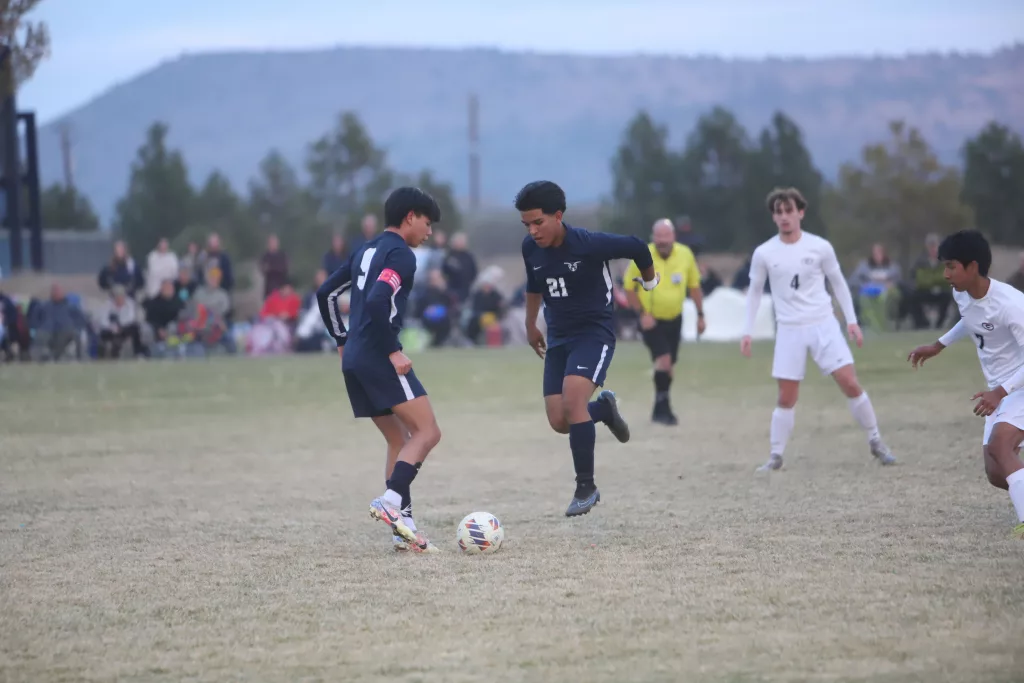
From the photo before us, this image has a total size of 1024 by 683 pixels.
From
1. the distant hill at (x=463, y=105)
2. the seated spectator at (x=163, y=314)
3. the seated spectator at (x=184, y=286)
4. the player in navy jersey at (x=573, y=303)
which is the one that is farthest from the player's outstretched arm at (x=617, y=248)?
the distant hill at (x=463, y=105)

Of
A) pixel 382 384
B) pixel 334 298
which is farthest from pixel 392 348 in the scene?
pixel 334 298

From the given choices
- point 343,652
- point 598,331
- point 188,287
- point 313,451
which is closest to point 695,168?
point 188,287

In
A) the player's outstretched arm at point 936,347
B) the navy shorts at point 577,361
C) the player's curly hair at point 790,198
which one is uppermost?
the player's curly hair at point 790,198

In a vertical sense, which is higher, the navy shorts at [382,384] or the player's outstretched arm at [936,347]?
the player's outstretched arm at [936,347]

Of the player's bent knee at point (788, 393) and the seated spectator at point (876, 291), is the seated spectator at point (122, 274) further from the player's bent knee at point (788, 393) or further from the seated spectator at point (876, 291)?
the player's bent knee at point (788, 393)

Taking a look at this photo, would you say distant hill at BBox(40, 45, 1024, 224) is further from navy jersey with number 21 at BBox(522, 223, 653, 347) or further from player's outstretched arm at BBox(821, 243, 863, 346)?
navy jersey with number 21 at BBox(522, 223, 653, 347)

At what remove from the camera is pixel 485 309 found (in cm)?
2688

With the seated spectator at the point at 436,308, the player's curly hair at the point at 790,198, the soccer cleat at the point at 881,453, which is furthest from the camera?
the seated spectator at the point at 436,308

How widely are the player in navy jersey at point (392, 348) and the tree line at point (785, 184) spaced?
3669cm

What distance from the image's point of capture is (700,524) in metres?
7.74

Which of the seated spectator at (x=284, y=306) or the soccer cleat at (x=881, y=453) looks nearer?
the soccer cleat at (x=881, y=453)

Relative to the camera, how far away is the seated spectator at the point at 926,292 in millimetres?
26156

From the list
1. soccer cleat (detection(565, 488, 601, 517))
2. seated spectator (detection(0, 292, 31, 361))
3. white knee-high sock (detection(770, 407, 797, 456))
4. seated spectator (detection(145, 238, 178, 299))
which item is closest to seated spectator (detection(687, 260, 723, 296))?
seated spectator (detection(145, 238, 178, 299))

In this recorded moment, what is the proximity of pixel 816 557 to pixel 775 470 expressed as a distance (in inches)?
137
